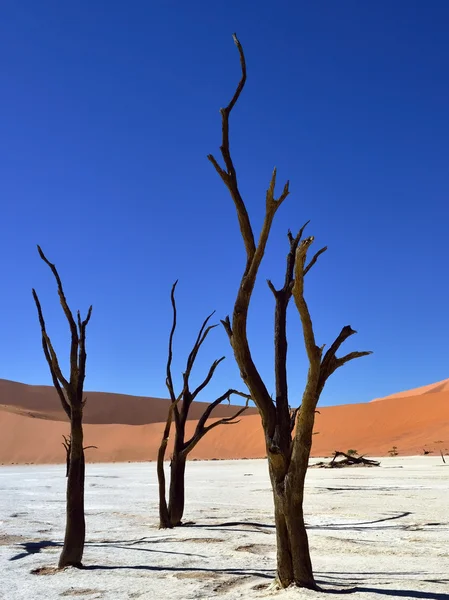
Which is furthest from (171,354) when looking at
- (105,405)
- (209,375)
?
(105,405)

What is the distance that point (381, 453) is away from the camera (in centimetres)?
3650

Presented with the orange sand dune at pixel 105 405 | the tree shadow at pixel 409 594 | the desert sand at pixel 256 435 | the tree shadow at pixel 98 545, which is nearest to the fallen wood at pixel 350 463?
the desert sand at pixel 256 435

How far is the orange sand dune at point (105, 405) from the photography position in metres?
85.4

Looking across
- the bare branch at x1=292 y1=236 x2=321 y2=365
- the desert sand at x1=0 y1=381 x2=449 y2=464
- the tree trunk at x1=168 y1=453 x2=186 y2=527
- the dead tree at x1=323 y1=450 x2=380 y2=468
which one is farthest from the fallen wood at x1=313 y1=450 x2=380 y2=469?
the bare branch at x1=292 y1=236 x2=321 y2=365

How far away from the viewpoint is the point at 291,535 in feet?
16.5

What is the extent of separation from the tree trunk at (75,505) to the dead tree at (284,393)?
263cm

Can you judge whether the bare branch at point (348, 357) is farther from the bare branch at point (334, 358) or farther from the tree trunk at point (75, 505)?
the tree trunk at point (75, 505)

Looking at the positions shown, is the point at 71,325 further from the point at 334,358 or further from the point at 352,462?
the point at 352,462

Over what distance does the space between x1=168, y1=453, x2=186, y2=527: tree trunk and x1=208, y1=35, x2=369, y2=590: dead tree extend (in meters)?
5.31

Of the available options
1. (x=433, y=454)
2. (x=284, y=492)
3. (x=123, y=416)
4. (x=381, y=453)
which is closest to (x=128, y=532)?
(x=284, y=492)

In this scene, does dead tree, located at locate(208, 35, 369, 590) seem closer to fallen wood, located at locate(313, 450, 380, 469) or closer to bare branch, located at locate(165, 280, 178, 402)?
bare branch, located at locate(165, 280, 178, 402)

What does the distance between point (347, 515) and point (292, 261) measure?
651cm

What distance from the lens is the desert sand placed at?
41.6 metres

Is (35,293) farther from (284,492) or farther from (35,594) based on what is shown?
(284,492)
